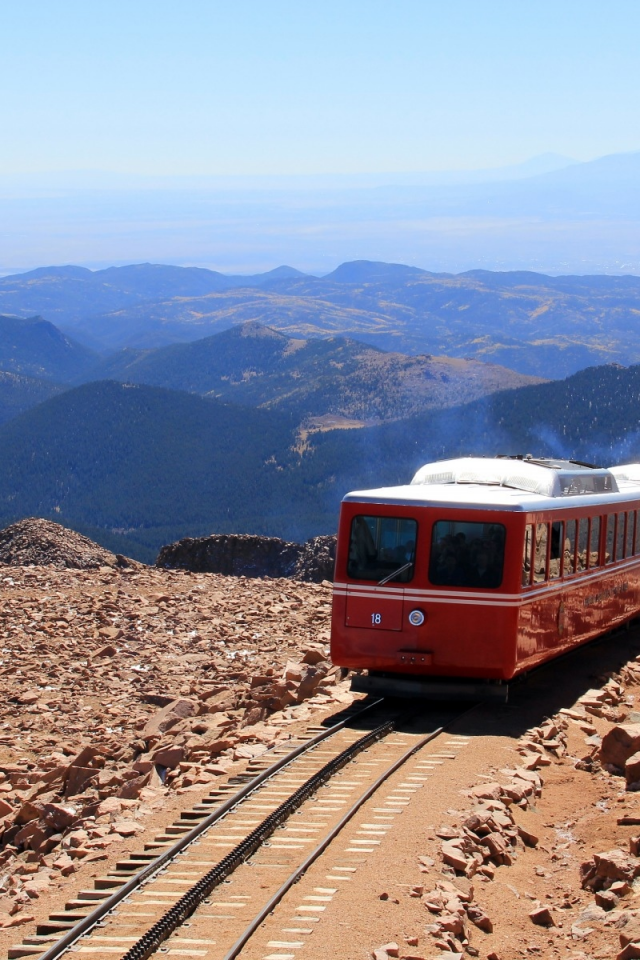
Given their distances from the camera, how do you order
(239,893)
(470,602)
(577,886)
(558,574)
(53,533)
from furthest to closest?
(53,533) < (558,574) < (470,602) < (577,886) < (239,893)

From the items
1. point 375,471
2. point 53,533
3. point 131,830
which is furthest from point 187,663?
point 375,471

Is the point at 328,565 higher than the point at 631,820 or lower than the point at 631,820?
lower

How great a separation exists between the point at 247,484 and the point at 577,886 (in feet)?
492

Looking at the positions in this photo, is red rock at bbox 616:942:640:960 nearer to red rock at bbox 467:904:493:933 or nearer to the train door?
red rock at bbox 467:904:493:933

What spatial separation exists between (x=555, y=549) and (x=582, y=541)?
1314mm

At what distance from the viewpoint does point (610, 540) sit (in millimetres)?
17891

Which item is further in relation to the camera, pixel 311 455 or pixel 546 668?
pixel 311 455

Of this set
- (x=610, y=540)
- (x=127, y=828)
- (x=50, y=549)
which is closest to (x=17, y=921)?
(x=127, y=828)

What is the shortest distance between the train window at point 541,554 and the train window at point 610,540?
3049mm

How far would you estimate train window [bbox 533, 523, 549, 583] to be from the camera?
1431 cm

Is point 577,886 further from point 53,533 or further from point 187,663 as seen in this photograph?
point 53,533

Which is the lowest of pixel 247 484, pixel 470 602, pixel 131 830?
pixel 247 484

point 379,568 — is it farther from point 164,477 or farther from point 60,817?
point 164,477

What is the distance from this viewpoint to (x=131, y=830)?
10086 millimetres
